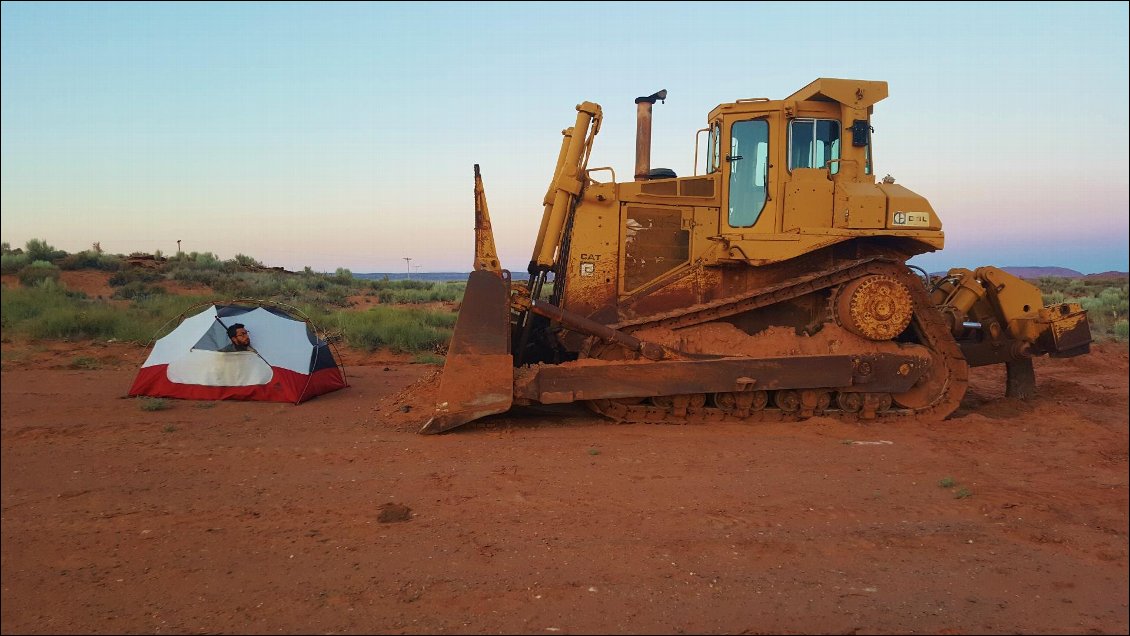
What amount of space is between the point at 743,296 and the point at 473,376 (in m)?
3.08

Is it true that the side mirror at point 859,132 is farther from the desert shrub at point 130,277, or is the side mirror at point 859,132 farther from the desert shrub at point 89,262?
the desert shrub at point 89,262

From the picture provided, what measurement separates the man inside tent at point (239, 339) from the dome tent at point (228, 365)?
0.08 meters

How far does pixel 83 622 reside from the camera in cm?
368

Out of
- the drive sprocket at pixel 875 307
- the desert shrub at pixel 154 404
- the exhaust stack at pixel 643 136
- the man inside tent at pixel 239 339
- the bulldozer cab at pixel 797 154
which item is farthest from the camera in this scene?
the man inside tent at pixel 239 339

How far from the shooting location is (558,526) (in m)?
5.05

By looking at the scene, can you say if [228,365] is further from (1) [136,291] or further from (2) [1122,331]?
(2) [1122,331]

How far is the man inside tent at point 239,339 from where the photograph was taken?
376 inches

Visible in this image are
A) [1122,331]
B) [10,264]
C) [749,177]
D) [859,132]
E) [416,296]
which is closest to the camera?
[10,264]

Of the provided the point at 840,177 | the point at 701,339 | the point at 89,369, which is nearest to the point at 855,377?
the point at 701,339

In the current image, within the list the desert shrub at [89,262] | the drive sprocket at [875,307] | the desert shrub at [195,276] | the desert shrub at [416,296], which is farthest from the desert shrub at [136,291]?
the drive sprocket at [875,307]

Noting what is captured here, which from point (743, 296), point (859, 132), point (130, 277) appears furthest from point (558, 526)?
point (130, 277)

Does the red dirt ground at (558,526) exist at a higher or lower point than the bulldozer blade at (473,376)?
lower

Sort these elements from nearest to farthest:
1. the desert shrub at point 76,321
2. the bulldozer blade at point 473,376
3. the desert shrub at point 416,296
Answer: the bulldozer blade at point 473,376
the desert shrub at point 76,321
the desert shrub at point 416,296

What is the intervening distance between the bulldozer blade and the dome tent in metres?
2.95
